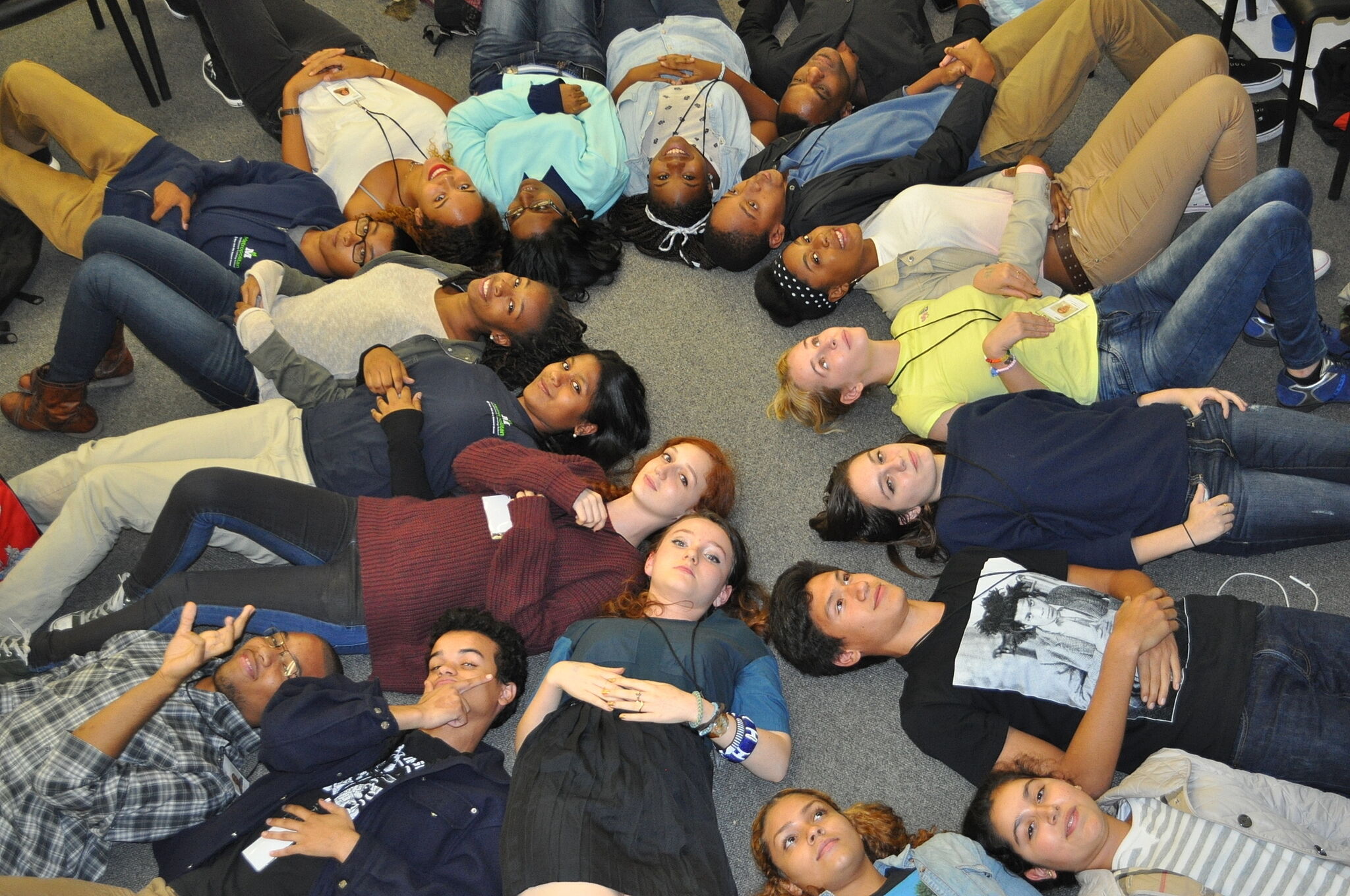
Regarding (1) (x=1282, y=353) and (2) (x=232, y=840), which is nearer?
(2) (x=232, y=840)

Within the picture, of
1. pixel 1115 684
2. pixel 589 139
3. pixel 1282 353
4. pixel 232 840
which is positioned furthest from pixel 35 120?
pixel 1282 353

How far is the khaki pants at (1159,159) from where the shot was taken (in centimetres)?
262

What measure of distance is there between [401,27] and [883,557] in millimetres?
3228

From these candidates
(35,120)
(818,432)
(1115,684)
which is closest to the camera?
(1115,684)

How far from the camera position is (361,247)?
3.09m

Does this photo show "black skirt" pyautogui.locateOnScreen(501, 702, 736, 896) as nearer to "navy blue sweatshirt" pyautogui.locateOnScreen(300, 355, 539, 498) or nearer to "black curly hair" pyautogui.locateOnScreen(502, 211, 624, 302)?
"navy blue sweatshirt" pyautogui.locateOnScreen(300, 355, 539, 498)

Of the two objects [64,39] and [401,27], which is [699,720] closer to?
[401,27]

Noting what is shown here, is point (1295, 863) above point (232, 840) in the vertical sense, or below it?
above

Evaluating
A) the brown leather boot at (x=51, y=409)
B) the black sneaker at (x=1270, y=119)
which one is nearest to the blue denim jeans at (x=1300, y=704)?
the black sneaker at (x=1270, y=119)

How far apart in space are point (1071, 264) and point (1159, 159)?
36 centimetres

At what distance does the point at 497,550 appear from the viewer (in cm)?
233

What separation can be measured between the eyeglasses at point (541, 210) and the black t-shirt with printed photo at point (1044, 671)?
1.85 metres

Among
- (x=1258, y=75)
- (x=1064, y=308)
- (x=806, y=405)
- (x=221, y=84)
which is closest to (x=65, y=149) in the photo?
(x=221, y=84)

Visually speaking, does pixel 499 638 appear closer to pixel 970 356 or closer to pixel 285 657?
pixel 285 657
